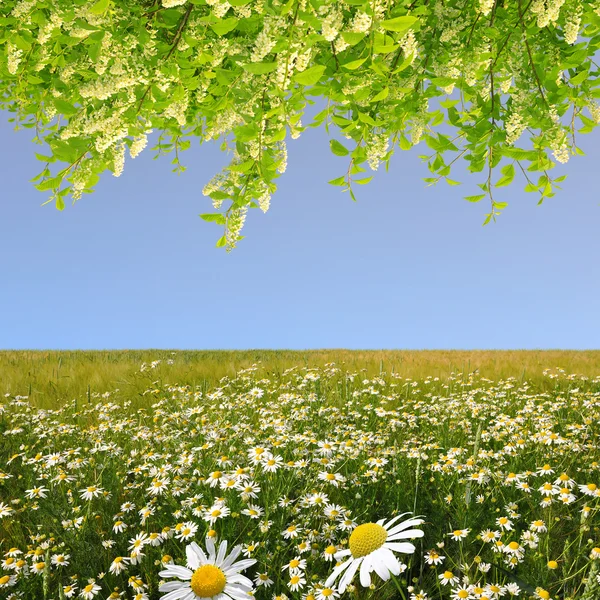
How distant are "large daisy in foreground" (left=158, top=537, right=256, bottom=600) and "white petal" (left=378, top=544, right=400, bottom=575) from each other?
534 millimetres

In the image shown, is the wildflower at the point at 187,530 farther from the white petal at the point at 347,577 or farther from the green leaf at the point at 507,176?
the green leaf at the point at 507,176

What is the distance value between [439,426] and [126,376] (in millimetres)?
5279

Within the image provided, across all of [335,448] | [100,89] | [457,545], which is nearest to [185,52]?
[100,89]

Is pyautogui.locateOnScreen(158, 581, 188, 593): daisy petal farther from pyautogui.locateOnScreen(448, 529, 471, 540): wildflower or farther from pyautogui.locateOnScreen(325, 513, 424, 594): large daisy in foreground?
pyautogui.locateOnScreen(448, 529, 471, 540): wildflower

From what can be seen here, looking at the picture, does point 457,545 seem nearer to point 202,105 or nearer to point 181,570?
point 181,570

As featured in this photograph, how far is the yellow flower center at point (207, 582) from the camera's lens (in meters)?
1.91

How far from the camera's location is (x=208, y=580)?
191cm

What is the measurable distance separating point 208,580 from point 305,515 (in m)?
1.05

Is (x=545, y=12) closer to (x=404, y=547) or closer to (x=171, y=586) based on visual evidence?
(x=404, y=547)

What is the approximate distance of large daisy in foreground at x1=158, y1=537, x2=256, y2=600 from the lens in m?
1.91

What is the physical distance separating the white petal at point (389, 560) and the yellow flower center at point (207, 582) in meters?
0.66

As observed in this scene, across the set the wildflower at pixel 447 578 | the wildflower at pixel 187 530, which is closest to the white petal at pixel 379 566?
the wildflower at pixel 447 578

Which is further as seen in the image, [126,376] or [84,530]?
[126,376]

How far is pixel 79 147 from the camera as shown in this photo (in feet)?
11.7
